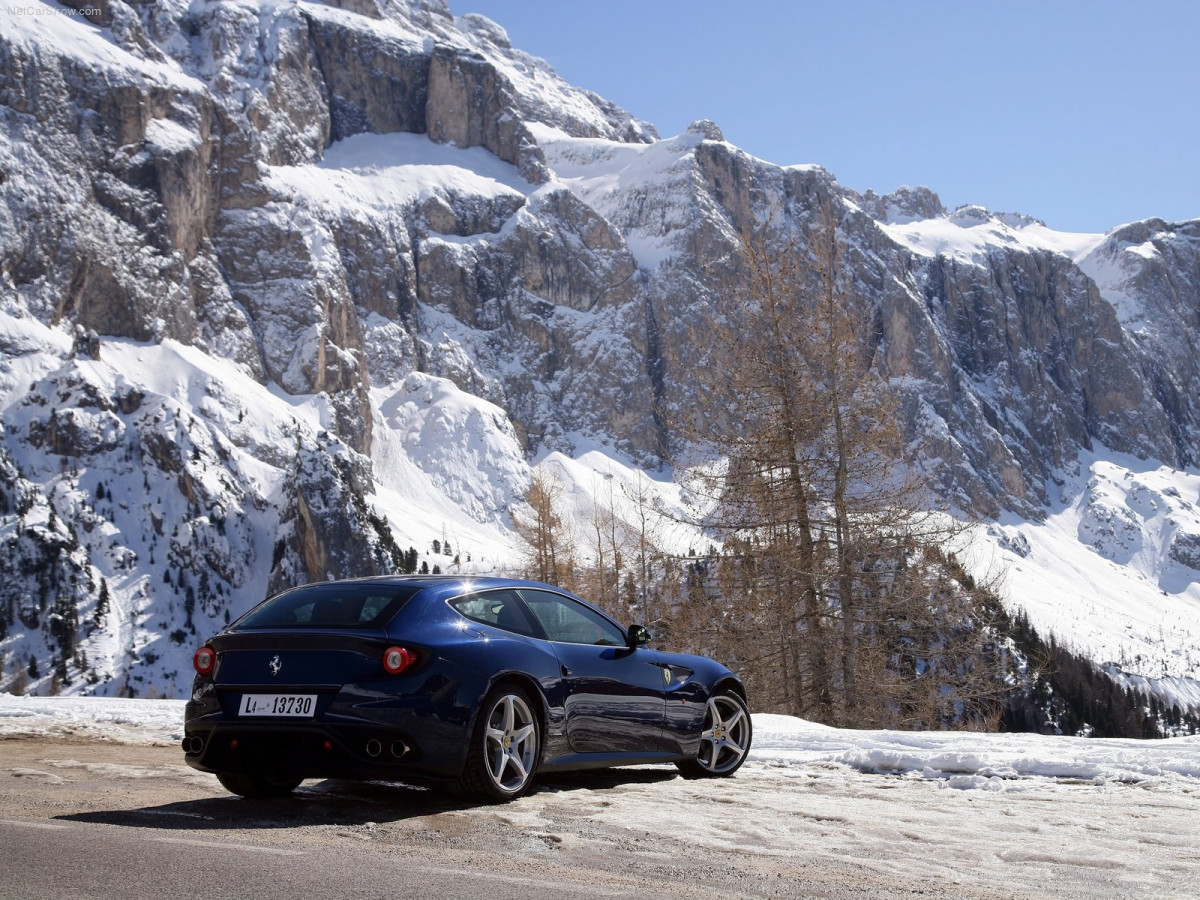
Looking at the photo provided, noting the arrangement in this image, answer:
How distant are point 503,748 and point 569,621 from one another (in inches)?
48.6

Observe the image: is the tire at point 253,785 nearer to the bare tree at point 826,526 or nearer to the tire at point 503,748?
the tire at point 503,748

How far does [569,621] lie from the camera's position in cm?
760

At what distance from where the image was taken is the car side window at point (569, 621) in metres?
7.42

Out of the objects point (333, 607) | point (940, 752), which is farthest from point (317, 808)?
point (940, 752)

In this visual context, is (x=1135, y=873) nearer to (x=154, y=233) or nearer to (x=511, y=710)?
(x=511, y=710)

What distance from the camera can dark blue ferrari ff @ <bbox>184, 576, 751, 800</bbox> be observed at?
20.1 ft

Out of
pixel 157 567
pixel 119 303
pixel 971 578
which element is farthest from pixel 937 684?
pixel 119 303

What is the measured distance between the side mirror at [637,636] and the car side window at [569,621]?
0.38 feet

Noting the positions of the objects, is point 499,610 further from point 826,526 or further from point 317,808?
point 826,526

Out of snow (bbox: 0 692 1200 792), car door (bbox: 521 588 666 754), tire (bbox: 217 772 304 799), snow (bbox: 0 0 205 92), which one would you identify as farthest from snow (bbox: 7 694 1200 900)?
snow (bbox: 0 0 205 92)

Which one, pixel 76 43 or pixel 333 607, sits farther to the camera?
pixel 76 43

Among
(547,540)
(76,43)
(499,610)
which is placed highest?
(76,43)

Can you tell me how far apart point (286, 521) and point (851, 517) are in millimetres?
151320

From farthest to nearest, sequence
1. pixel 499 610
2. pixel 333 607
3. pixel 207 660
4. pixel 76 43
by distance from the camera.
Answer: pixel 76 43, pixel 499 610, pixel 333 607, pixel 207 660
